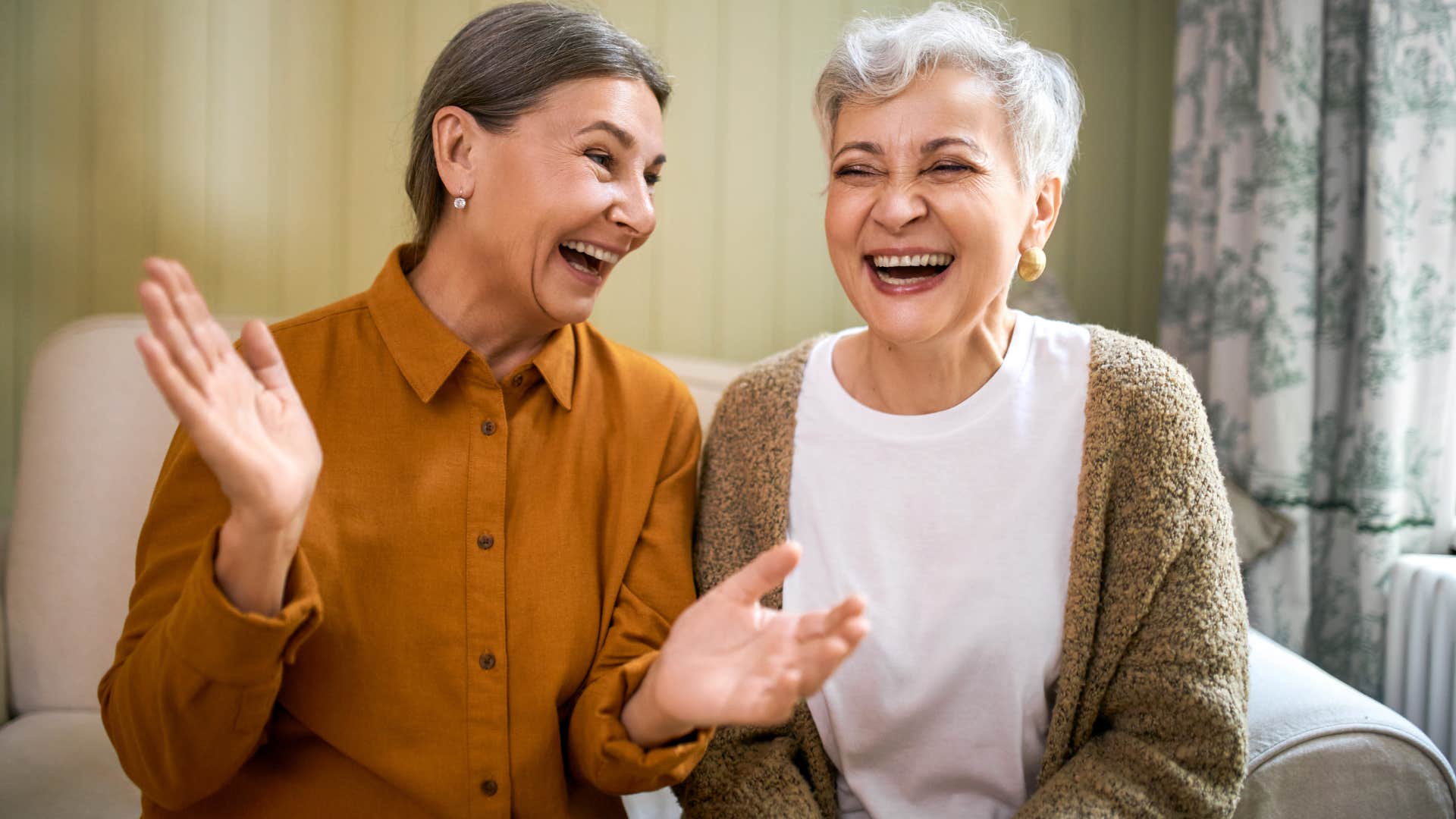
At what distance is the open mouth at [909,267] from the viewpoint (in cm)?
124

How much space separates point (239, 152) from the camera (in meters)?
2.21

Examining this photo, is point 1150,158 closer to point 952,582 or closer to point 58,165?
point 952,582

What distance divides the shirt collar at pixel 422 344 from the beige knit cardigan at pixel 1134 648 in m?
0.34

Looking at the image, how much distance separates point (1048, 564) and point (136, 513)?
1.44 m

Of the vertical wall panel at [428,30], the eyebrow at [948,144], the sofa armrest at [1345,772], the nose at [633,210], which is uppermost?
the vertical wall panel at [428,30]

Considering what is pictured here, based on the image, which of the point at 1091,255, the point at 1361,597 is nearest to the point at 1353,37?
the point at 1091,255

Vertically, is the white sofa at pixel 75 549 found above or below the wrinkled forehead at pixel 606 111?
below

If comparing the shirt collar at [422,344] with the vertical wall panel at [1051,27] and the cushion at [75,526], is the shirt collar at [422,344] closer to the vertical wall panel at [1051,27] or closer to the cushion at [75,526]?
the cushion at [75,526]

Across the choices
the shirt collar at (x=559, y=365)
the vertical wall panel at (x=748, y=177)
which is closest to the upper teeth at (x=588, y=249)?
the shirt collar at (x=559, y=365)

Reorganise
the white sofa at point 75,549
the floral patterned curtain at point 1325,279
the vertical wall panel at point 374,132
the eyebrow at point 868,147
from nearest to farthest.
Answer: the eyebrow at point 868,147 → the white sofa at point 75,549 → the floral patterned curtain at point 1325,279 → the vertical wall panel at point 374,132

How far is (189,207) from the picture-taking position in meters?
2.19

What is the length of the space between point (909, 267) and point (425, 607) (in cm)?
72

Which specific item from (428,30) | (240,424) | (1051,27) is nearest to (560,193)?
(240,424)

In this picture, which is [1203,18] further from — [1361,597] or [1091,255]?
[1361,597]
